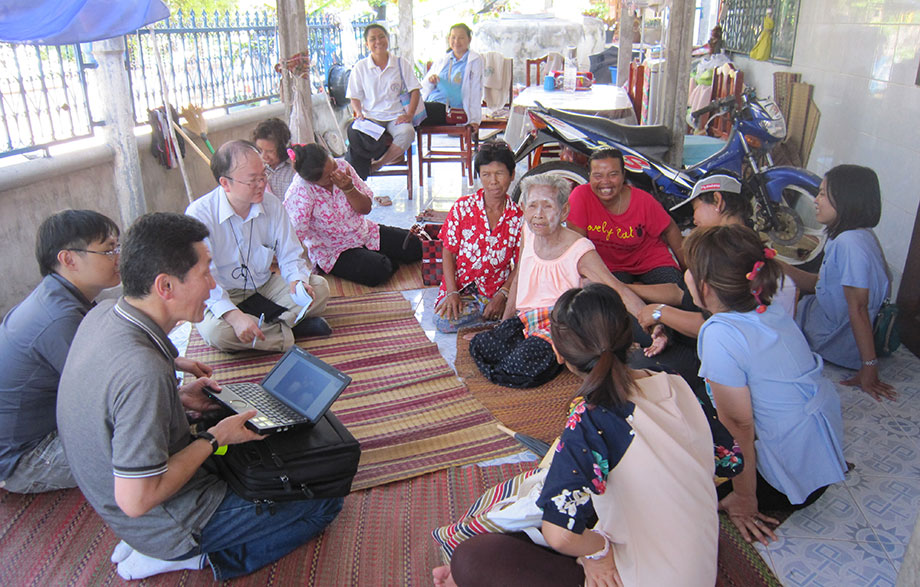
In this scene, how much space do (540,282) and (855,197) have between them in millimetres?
1412

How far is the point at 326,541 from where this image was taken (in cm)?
220

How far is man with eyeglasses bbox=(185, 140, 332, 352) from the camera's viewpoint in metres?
3.27

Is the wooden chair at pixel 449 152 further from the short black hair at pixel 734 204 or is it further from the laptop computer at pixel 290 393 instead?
the laptop computer at pixel 290 393

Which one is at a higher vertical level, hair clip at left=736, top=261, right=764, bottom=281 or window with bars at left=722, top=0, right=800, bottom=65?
window with bars at left=722, top=0, right=800, bottom=65

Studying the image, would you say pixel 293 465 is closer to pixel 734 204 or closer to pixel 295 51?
pixel 734 204

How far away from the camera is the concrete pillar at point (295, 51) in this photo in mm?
5270

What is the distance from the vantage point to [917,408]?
2.92 metres

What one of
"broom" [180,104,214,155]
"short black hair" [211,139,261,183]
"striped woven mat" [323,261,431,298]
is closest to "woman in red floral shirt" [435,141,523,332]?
"striped woven mat" [323,261,431,298]

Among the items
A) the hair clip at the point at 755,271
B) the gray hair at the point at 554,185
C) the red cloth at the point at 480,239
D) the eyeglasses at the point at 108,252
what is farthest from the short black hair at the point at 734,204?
the eyeglasses at the point at 108,252

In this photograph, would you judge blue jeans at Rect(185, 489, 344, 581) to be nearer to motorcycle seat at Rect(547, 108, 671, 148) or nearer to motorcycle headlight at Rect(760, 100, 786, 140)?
motorcycle seat at Rect(547, 108, 671, 148)

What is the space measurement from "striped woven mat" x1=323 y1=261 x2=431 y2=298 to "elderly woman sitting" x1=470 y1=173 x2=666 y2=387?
1.23m

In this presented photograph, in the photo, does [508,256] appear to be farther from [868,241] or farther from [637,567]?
[637,567]

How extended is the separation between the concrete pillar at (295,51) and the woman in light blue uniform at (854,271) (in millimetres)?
3809

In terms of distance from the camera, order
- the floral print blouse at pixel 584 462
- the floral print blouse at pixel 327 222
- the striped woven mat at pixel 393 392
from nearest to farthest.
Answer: the floral print blouse at pixel 584 462 → the striped woven mat at pixel 393 392 → the floral print blouse at pixel 327 222
